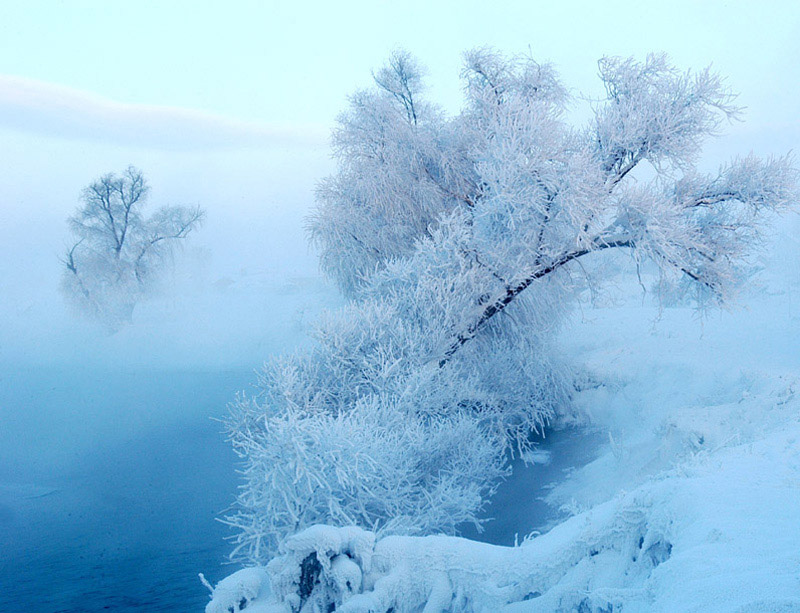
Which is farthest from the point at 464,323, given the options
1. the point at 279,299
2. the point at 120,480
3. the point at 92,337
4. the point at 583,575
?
the point at 92,337

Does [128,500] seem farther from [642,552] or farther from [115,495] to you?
[642,552]

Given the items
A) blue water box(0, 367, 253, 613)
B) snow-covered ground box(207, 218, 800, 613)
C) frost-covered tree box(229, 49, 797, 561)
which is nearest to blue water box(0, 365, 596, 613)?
blue water box(0, 367, 253, 613)

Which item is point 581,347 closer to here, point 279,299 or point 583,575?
point 583,575

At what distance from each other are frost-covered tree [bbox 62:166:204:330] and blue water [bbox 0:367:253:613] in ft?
14.3

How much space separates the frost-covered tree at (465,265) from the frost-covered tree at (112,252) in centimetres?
1382

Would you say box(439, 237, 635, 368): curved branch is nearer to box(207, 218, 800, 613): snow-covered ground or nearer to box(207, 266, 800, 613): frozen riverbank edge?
box(207, 218, 800, 613): snow-covered ground

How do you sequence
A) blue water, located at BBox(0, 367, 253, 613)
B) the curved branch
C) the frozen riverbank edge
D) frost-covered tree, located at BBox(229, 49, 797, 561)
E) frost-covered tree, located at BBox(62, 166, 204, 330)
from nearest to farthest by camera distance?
the frozen riverbank edge < frost-covered tree, located at BBox(229, 49, 797, 561) < blue water, located at BBox(0, 367, 253, 613) < the curved branch < frost-covered tree, located at BBox(62, 166, 204, 330)

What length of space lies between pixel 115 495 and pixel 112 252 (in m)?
14.3

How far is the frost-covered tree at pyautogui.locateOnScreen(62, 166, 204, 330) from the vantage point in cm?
2069

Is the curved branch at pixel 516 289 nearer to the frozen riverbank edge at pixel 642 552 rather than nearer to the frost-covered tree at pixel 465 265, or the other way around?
the frost-covered tree at pixel 465 265

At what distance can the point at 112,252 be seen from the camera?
21.2m

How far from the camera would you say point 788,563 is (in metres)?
2.36

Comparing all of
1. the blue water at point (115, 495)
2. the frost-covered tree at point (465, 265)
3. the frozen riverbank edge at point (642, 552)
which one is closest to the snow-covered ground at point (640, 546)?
the frozen riverbank edge at point (642, 552)

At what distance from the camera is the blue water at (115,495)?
673 cm
